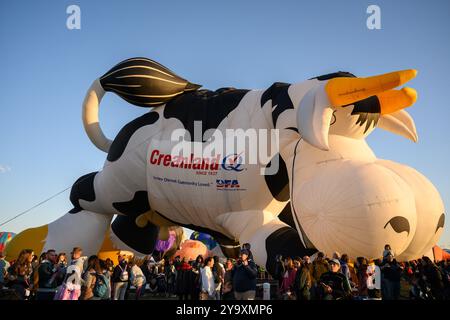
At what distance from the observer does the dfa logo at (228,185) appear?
8073 millimetres

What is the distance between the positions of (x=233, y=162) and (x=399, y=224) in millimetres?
2972

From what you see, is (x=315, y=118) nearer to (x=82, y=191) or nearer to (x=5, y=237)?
(x=82, y=191)

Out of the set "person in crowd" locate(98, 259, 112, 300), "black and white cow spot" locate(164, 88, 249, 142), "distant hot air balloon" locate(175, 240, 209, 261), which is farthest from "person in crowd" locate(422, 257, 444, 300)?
"distant hot air balloon" locate(175, 240, 209, 261)

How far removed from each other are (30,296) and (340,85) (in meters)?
5.37

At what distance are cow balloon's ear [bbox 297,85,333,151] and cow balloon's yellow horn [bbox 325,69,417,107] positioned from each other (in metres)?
0.14

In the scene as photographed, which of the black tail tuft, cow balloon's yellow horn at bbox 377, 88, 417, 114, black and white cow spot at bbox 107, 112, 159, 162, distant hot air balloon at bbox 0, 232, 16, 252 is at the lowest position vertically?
distant hot air balloon at bbox 0, 232, 16, 252

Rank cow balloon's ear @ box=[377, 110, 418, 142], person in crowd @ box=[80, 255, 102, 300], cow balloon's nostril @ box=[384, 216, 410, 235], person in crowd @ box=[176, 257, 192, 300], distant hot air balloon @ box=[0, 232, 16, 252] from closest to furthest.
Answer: person in crowd @ box=[80, 255, 102, 300] → cow balloon's nostril @ box=[384, 216, 410, 235] → person in crowd @ box=[176, 257, 192, 300] → cow balloon's ear @ box=[377, 110, 418, 142] → distant hot air balloon @ box=[0, 232, 16, 252]

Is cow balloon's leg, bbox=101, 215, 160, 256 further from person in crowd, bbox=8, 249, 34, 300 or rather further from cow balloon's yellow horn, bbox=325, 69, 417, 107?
cow balloon's yellow horn, bbox=325, 69, 417, 107

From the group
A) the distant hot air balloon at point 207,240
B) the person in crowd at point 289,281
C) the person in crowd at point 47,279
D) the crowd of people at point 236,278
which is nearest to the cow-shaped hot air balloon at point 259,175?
the crowd of people at point 236,278

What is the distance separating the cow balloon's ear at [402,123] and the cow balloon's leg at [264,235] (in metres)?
2.58

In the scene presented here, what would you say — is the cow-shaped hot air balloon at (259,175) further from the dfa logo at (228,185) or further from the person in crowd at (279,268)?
the person in crowd at (279,268)

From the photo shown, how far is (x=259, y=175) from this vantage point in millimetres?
7941

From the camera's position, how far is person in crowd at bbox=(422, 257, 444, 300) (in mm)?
5703
